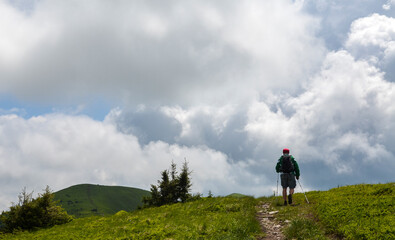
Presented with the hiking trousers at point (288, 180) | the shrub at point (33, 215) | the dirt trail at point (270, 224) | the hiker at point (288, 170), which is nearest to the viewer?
the dirt trail at point (270, 224)

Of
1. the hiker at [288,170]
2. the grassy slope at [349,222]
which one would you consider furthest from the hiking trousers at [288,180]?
the grassy slope at [349,222]

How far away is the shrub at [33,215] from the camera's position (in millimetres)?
22875

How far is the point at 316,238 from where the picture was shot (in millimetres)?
9227

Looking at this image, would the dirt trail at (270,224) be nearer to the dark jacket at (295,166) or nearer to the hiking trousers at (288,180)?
the hiking trousers at (288,180)

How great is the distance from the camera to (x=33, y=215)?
22984 millimetres

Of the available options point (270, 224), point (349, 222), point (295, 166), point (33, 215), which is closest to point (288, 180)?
point (295, 166)

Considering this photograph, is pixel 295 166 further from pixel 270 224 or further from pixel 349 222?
pixel 349 222

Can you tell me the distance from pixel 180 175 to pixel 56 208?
72.1ft

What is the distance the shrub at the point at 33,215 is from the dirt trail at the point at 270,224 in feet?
59.5

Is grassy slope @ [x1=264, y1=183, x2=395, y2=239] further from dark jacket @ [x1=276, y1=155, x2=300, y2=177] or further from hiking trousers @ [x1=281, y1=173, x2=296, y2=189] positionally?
dark jacket @ [x1=276, y1=155, x2=300, y2=177]

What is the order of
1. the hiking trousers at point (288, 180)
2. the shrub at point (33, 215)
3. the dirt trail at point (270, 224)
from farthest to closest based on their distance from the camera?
the shrub at point (33, 215), the hiking trousers at point (288, 180), the dirt trail at point (270, 224)

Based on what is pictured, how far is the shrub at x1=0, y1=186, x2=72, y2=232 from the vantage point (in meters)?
22.9

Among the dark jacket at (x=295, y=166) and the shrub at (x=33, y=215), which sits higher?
the dark jacket at (x=295, y=166)

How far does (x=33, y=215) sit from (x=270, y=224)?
20.6 m
